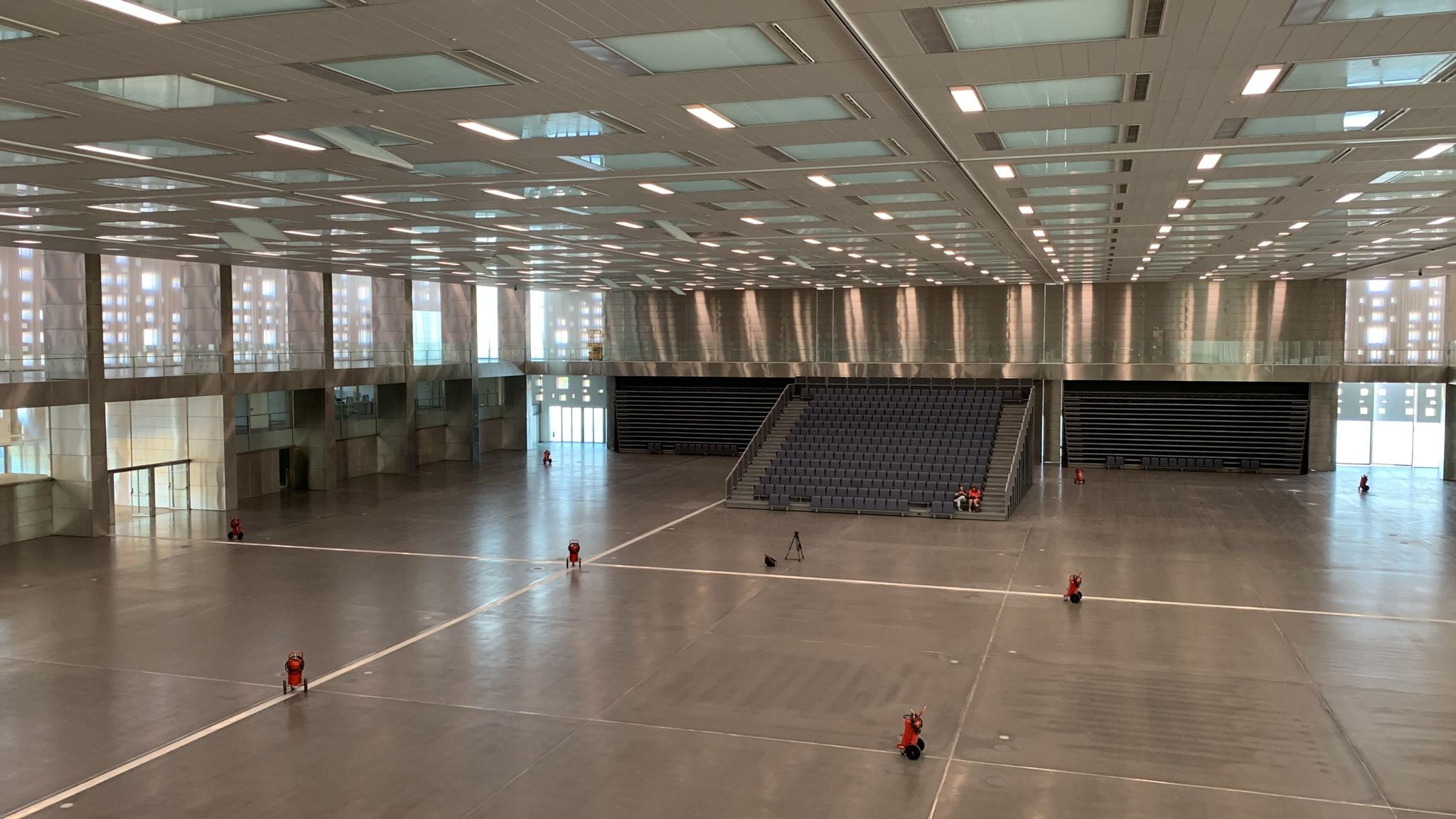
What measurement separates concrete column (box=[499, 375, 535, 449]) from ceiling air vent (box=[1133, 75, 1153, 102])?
128ft

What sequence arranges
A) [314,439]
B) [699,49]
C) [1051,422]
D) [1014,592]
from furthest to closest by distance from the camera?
[1051,422] → [314,439] → [1014,592] → [699,49]

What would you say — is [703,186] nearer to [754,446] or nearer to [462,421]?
[754,446]

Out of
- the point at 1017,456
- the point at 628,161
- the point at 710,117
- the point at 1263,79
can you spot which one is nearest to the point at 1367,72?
the point at 1263,79

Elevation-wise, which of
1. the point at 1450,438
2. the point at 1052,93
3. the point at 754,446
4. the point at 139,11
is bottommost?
the point at 754,446

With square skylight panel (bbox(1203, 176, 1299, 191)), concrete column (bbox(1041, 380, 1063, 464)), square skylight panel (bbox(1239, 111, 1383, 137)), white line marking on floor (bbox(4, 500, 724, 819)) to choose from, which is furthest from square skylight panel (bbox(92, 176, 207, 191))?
concrete column (bbox(1041, 380, 1063, 464))

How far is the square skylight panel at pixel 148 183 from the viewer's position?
13.6 m

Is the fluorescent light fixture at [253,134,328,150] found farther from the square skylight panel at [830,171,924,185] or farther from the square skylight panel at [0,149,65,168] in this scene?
the square skylight panel at [830,171,924,185]

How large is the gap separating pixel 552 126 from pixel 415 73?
2.22 m

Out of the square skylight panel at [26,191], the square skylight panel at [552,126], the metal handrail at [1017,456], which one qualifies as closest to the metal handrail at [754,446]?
the metal handrail at [1017,456]

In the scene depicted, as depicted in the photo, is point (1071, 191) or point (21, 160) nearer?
point (21, 160)

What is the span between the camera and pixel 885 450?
32719mm

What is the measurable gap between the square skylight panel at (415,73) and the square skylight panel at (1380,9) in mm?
6171

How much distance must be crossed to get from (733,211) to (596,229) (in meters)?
3.93

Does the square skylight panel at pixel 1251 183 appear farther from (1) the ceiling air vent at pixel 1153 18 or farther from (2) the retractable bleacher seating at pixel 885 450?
(2) the retractable bleacher seating at pixel 885 450
